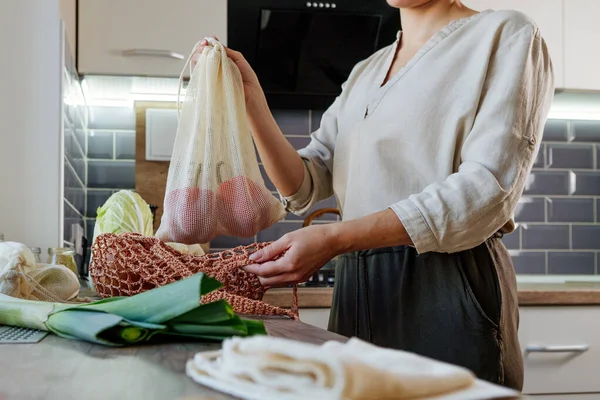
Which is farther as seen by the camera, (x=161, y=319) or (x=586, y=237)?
(x=586, y=237)

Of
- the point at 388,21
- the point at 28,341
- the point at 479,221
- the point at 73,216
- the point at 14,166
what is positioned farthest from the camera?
the point at 388,21

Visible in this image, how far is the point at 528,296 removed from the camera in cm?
195

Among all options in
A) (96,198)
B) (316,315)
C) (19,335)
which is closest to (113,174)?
(96,198)

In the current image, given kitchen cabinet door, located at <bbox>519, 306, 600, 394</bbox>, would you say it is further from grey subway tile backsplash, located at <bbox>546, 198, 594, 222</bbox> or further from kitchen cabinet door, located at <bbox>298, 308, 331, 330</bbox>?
grey subway tile backsplash, located at <bbox>546, 198, 594, 222</bbox>

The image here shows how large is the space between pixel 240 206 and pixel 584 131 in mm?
1900

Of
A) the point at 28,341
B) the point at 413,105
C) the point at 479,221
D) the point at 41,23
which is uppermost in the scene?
the point at 41,23

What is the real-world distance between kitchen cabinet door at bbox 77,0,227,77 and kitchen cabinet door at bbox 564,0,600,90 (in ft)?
3.46

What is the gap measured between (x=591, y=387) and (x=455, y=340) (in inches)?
37.2

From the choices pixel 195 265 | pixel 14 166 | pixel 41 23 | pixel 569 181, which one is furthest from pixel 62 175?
pixel 569 181

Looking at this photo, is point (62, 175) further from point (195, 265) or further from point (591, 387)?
point (591, 387)

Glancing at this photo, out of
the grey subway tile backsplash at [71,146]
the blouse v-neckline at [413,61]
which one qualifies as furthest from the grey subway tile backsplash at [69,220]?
the blouse v-neckline at [413,61]

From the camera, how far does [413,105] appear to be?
129 centimetres

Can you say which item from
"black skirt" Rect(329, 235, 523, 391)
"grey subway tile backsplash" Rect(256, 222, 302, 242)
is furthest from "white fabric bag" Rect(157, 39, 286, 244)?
"grey subway tile backsplash" Rect(256, 222, 302, 242)

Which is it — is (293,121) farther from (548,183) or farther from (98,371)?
(98,371)
